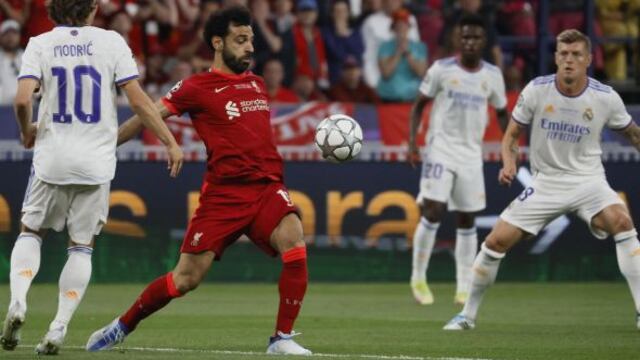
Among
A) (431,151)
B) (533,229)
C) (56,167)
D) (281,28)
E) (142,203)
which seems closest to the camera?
(56,167)

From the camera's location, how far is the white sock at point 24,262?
9.16 m

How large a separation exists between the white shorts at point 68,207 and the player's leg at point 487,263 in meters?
3.58

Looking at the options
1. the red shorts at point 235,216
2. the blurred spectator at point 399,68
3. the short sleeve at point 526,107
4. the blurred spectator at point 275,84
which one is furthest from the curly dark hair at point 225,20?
the blurred spectator at point 399,68

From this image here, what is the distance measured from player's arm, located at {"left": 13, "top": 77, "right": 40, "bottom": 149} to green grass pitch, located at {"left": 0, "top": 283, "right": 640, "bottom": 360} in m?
1.37

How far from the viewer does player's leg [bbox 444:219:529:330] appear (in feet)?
38.2

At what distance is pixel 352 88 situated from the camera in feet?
64.3

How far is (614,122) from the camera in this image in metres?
11.8

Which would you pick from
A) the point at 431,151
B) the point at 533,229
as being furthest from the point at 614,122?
the point at 431,151

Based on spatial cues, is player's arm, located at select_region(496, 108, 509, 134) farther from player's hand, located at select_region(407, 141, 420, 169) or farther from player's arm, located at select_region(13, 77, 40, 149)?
player's arm, located at select_region(13, 77, 40, 149)

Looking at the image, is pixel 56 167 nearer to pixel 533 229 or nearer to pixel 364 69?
pixel 533 229

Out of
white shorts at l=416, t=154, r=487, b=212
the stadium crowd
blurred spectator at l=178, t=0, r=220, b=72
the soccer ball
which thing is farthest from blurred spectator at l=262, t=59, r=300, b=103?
the soccer ball

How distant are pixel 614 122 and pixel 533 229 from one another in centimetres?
107

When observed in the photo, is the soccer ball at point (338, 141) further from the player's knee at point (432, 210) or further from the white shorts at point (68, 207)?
the player's knee at point (432, 210)

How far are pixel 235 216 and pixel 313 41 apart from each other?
34.8ft
